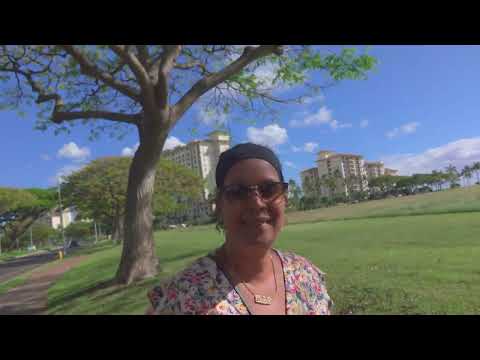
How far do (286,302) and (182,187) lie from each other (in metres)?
33.2

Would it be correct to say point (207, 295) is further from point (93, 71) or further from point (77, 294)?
point (77, 294)

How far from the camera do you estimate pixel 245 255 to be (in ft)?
5.56

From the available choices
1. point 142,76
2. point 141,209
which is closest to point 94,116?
point 142,76

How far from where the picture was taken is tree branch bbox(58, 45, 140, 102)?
6.63 meters

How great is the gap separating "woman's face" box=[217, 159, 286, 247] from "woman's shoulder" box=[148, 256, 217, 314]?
0.68 ft

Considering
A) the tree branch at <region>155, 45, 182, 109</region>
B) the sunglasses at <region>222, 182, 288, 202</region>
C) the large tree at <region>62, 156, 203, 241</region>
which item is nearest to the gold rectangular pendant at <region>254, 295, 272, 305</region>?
the sunglasses at <region>222, 182, 288, 202</region>

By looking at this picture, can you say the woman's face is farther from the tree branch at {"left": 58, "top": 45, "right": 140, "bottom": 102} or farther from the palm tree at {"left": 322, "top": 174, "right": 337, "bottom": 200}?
the palm tree at {"left": 322, "top": 174, "right": 337, "bottom": 200}

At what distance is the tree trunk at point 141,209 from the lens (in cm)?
807

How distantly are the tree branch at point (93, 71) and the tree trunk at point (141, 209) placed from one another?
0.99 m

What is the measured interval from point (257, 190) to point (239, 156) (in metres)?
0.19

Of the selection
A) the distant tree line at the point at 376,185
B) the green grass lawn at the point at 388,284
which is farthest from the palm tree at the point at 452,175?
the green grass lawn at the point at 388,284

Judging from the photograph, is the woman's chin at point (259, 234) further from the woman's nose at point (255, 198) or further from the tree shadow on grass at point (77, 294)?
the tree shadow on grass at point (77, 294)
